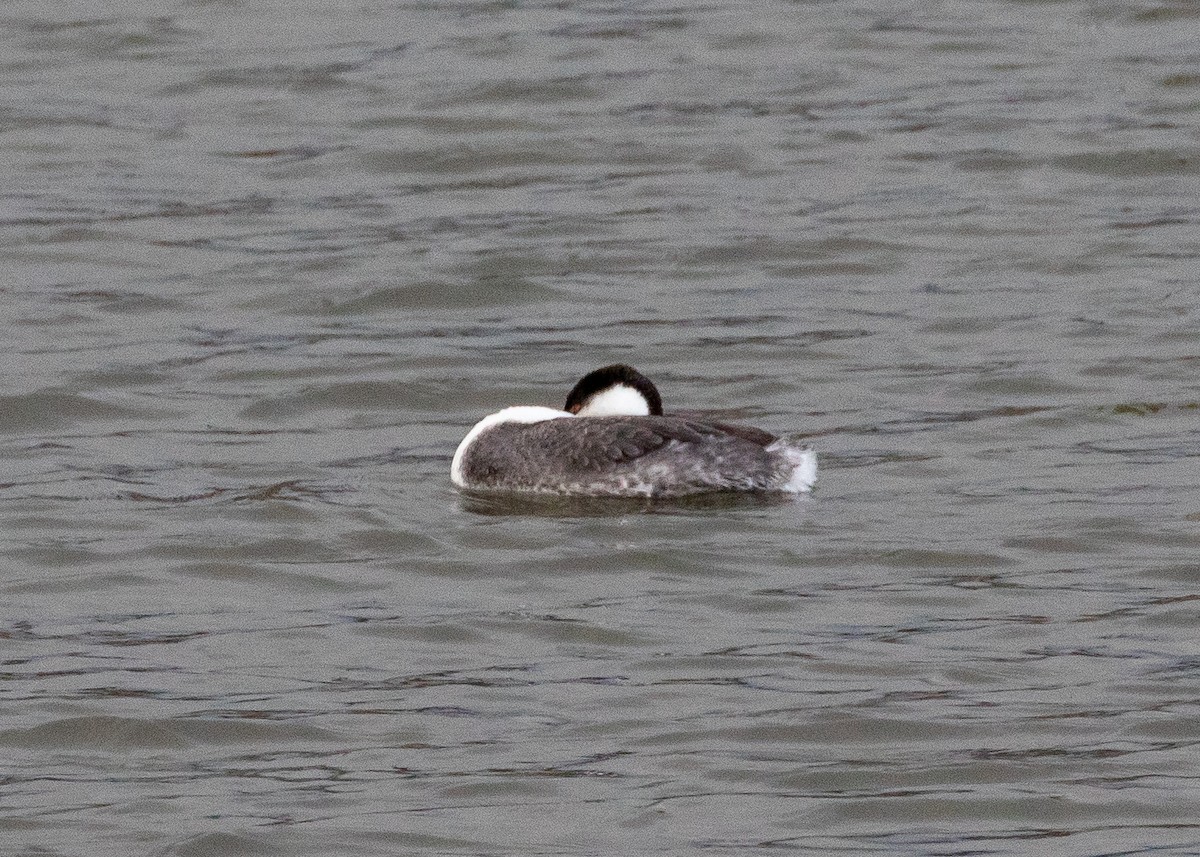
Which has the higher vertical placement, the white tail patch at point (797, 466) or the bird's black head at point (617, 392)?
the bird's black head at point (617, 392)

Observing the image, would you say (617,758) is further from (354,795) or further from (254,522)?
(254,522)

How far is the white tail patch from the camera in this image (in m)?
10.8

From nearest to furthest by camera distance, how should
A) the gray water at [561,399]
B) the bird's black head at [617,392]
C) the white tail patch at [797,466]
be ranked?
the gray water at [561,399]
the white tail patch at [797,466]
the bird's black head at [617,392]

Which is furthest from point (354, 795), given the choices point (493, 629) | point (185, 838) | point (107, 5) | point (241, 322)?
point (107, 5)

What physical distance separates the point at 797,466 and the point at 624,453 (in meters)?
0.68

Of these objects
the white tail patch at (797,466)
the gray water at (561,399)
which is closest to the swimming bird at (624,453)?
→ the white tail patch at (797,466)

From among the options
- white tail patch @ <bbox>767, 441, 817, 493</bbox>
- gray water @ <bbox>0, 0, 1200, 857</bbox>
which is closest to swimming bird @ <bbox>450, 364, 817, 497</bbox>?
white tail patch @ <bbox>767, 441, 817, 493</bbox>

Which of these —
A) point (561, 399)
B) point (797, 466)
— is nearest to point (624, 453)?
point (797, 466)

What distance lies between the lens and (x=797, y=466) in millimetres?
10828

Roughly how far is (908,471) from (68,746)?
432 centimetres

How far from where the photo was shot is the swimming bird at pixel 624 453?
10844mm

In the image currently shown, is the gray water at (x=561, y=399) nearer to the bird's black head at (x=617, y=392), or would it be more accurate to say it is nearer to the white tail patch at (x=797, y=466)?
the white tail patch at (x=797, y=466)

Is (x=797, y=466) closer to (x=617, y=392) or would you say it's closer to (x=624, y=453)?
(x=624, y=453)

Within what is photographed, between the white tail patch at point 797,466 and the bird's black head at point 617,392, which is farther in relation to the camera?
the bird's black head at point 617,392
